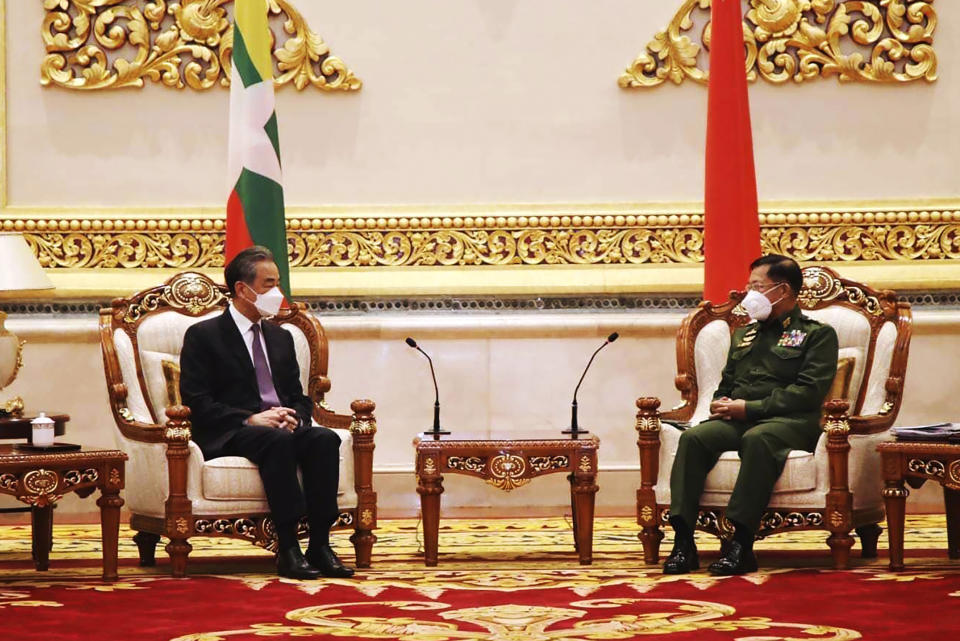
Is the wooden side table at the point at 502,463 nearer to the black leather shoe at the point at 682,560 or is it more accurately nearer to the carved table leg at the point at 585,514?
the carved table leg at the point at 585,514

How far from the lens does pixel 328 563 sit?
4941 mm

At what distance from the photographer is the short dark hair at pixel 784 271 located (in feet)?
17.5

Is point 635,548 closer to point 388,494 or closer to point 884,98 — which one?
point 388,494

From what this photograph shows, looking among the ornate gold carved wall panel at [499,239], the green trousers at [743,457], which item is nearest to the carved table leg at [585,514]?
the green trousers at [743,457]

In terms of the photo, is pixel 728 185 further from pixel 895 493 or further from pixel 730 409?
pixel 895 493

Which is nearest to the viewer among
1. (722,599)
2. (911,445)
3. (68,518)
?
(722,599)

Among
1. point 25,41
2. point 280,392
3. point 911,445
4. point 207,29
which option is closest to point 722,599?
point 911,445

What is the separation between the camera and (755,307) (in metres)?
5.30

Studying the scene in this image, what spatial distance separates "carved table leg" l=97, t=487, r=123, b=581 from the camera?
481 cm

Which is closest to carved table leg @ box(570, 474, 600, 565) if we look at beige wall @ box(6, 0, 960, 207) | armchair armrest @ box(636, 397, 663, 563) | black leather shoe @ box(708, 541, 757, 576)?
armchair armrest @ box(636, 397, 663, 563)

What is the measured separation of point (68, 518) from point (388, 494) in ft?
5.25

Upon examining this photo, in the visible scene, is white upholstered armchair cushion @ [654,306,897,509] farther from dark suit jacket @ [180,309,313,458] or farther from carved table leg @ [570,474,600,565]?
dark suit jacket @ [180,309,313,458]

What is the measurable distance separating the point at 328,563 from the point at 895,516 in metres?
2.02

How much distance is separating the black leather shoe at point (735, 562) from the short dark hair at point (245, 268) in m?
2.04
